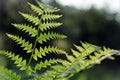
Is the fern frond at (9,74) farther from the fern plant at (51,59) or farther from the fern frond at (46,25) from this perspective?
the fern frond at (46,25)

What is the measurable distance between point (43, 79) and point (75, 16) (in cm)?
2548

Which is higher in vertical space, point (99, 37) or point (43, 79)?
point (99, 37)

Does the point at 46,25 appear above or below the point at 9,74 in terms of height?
above

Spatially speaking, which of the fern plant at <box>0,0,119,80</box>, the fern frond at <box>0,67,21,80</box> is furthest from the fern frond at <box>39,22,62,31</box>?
the fern frond at <box>0,67,21,80</box>

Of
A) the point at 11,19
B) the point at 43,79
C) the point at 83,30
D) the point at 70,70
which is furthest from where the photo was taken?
the point at 83,30

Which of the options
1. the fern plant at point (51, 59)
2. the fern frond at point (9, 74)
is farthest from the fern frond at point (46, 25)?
the fern frond at point (9, 74)

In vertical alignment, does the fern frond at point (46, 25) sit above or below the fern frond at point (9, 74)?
above

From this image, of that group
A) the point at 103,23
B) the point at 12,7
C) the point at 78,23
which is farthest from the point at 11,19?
the point at 103,23

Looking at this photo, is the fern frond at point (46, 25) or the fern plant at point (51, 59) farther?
the fern frond at point (46, 25)

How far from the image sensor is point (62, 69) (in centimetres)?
112

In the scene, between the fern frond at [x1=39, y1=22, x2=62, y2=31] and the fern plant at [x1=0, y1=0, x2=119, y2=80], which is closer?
the fern plant at [x1=0, y1=0, x2=119, y2=80]

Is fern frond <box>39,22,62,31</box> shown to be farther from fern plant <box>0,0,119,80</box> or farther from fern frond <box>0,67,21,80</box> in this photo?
fern frond <box>0,67,21,80</box>

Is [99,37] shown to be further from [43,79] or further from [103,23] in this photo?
[43,79]

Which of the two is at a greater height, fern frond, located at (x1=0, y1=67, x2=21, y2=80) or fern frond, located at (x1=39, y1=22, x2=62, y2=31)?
fern frond, located at (x1=39, y1=22, x2=62, y2=31)
